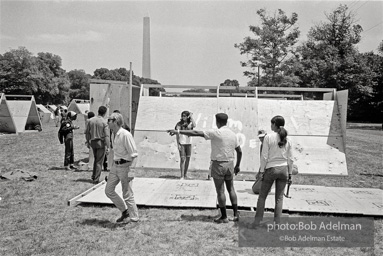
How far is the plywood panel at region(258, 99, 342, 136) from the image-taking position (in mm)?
11281

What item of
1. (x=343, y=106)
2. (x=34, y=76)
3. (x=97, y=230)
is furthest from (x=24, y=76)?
(x=97, y=230)

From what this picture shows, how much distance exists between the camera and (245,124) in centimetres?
1124

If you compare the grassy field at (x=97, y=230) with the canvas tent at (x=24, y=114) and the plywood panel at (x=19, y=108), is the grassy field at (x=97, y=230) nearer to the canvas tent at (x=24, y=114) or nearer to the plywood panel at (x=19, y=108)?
the canvas tent at (x=24, y=114)

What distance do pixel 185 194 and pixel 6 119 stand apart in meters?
18.3

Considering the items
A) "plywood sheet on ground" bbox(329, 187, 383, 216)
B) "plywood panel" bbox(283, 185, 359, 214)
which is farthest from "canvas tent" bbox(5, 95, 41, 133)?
"plywood sheet on ground" bbox(329, 187, 383, 216)

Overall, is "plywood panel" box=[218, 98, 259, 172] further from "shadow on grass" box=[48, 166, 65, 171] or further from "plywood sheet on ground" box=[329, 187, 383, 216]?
"shadow on grass" box=[48, 166, 65, 171]

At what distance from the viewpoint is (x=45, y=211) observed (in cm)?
671

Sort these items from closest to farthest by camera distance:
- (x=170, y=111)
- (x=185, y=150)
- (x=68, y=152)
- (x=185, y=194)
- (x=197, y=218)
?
(x=197, y=218) < (x=185, y=194) < (x=185, y=150) < (x=68, y=152) < (x=170, y=111)

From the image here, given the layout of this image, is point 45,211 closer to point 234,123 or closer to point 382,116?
point 234,123

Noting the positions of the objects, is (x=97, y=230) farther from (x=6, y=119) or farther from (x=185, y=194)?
(x=6, y=119)

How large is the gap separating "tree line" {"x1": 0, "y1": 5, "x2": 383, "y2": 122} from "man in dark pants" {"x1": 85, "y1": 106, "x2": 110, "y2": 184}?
24938 millimetres

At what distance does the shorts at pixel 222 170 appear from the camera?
19.1ft

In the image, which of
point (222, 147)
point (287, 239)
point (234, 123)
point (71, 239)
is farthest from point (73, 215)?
point (234, 123)

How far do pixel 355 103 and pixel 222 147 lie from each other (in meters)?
50.5
